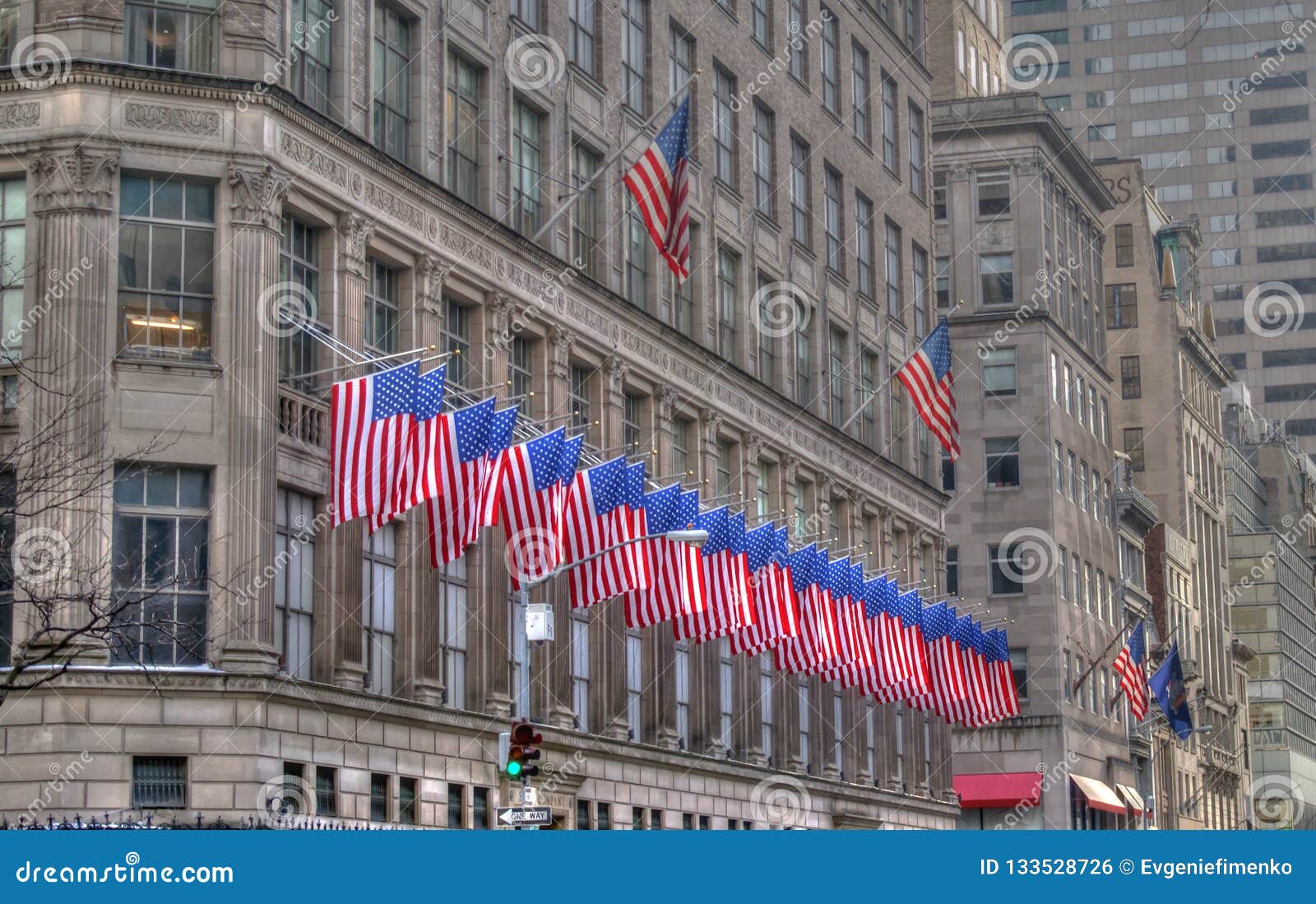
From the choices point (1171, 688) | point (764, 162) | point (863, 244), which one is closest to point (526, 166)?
point (764, 162)

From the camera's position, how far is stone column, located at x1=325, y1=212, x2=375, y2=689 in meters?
41.4

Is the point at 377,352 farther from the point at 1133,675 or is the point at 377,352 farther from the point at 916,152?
the point at 916,152

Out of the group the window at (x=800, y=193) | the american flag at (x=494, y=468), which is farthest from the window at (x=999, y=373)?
the american flag at (x=494, y=468)

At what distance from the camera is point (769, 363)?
216 ft

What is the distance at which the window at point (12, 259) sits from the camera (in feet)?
126

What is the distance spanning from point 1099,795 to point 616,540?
59815 millimetres

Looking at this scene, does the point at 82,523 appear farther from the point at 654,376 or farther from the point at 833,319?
the point at 833,319

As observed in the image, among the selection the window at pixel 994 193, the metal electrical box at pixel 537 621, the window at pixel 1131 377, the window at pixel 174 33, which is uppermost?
the window at pixel 994 193

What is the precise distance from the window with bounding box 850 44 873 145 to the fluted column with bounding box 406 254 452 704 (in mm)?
32196

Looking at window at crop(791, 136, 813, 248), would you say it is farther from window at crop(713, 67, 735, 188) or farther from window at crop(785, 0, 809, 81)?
window at crop(713, 67, 735, 188)

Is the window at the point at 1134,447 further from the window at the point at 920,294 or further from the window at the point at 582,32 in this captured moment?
the window at the point at 582,32

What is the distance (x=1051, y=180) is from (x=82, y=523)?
74492mm

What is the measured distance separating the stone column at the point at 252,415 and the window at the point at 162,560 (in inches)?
21.6
